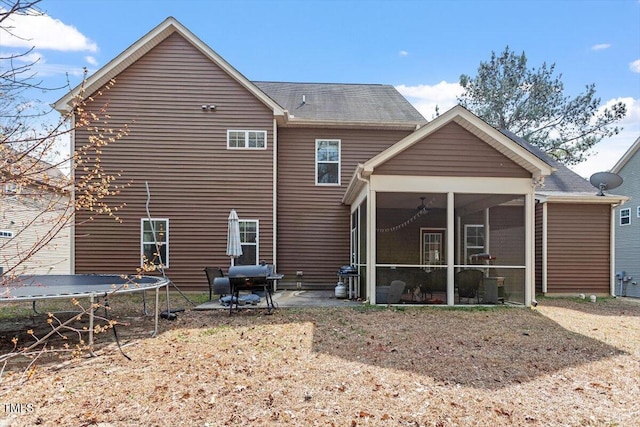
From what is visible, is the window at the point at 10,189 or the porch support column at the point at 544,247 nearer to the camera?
the window at the point at 10,189

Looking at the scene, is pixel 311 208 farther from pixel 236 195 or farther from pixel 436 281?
pixel 436 281

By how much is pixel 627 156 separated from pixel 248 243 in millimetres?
14629

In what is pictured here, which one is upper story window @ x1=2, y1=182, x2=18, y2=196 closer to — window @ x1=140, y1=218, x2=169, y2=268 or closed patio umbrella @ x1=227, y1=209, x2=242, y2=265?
closed patio umbrella @ x1=227, y1=209, x2=242, y2=265

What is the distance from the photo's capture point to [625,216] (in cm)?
1572

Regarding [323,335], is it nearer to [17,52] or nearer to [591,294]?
[17,52]

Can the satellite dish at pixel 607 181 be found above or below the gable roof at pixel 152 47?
below

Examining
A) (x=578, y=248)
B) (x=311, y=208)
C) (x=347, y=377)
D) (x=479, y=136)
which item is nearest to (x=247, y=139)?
(x=311, y=208)

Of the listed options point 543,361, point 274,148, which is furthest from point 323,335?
point 274,148

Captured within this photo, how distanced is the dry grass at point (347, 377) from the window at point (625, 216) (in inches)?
405

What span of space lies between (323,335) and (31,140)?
4.94 m

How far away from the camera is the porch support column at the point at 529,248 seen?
8.94 m

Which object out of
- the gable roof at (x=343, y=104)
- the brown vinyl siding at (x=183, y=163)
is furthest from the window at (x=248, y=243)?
the gable roof at (x=343, y=104)

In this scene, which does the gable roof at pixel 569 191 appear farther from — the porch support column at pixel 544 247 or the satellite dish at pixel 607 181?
the porch support column at pixel 544 247

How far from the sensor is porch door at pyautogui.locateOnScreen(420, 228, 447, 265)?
1388 centimetres
